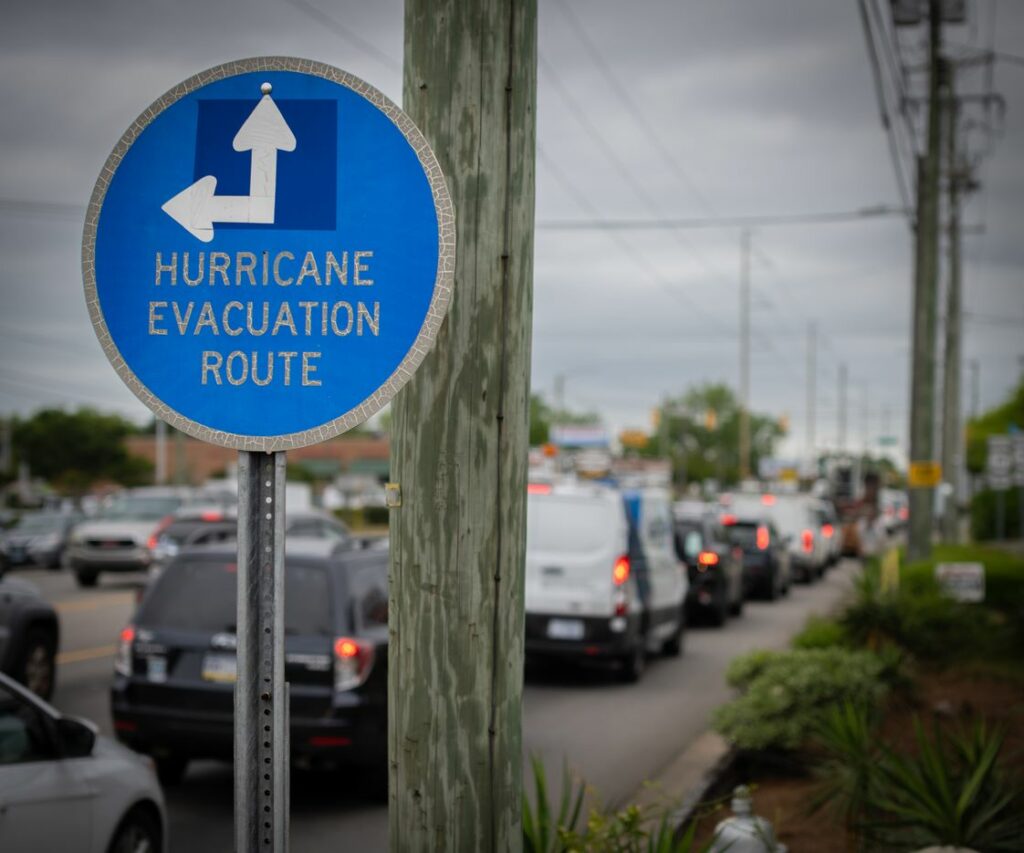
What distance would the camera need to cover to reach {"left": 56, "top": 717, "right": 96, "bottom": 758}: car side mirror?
5504mm

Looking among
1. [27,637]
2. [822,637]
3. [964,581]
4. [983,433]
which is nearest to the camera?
[27,637]

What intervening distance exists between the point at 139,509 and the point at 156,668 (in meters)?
22.2

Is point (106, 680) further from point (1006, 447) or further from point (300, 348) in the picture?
point (1006, 447)

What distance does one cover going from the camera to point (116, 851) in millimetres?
5750

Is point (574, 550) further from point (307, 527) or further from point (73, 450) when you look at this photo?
point (73, 450)

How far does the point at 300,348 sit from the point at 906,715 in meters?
8.39

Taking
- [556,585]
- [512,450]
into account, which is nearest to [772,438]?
[556,585]

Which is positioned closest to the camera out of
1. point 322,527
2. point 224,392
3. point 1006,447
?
point 224,392

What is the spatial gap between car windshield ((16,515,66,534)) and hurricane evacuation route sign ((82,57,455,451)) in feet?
117

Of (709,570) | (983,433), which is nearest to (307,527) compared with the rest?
(709,570)

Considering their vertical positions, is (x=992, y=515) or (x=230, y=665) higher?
(x=230, y=665)

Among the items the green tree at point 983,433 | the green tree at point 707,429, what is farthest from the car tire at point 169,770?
the green tree at point 707,429

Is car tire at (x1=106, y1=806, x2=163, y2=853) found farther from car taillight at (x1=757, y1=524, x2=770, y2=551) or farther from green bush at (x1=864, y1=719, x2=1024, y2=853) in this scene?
car taillight at (x1=757, y1=524, x2=770, y2=551)

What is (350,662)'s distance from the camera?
8.33 meters
